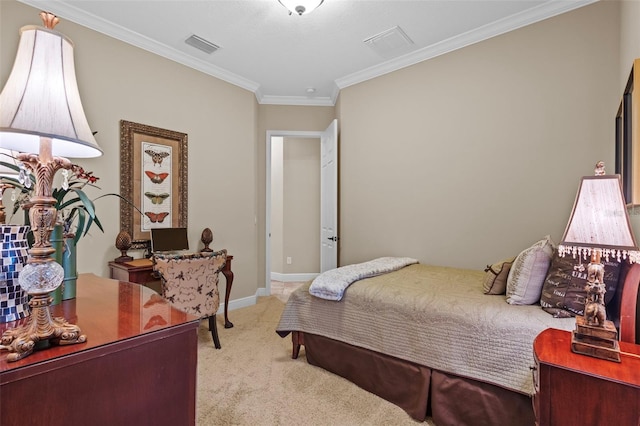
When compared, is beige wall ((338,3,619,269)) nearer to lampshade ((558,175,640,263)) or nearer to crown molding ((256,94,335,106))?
crown molding ((256,94,335,106))

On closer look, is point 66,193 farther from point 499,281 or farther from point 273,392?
point 499,281

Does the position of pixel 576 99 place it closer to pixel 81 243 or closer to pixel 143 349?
pixel 143 349

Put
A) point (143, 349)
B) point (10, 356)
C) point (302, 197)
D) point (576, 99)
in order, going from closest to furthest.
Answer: point (10, 356) → point (143, 349) → point (576, 99) → point (302, 197)

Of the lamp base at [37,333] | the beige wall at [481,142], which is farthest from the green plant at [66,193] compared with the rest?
the beige wall at [481,142]

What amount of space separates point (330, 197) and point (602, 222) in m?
2.98

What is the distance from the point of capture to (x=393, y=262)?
2947mm

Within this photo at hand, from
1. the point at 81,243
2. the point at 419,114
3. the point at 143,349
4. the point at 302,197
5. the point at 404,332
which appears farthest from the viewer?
the point at 302,197

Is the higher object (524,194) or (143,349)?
(524,194)

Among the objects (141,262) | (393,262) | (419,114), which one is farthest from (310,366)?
(419,114)

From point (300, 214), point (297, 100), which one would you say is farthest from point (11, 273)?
point (300, 214)

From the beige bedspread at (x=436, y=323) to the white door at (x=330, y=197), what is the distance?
1326 millimetres

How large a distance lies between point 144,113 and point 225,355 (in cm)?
241

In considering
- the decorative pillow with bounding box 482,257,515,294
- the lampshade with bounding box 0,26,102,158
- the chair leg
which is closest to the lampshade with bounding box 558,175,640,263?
the decorative pillow with bounding box 482,257,515,294

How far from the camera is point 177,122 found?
3.26 meters
